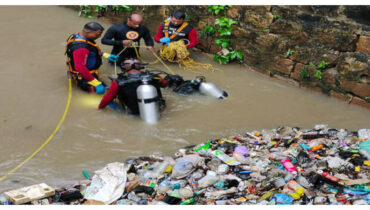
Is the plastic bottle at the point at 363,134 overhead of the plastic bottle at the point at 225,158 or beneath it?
overhead

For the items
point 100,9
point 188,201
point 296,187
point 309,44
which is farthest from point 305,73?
point 100,9

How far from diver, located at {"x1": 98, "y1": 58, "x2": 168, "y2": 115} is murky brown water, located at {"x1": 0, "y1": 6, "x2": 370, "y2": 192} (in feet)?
0.57

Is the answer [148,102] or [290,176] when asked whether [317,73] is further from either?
[290,176]

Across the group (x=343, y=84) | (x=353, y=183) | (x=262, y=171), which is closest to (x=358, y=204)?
(x=353, y=183)

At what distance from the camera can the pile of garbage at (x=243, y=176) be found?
3738mm

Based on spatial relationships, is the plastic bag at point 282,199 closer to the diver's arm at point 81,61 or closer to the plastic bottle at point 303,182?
the plastic bottle at point 303,182

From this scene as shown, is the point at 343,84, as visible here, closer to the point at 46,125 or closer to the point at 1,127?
the point at 46,125

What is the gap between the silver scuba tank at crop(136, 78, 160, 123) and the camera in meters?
5.15

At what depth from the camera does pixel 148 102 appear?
5230mm

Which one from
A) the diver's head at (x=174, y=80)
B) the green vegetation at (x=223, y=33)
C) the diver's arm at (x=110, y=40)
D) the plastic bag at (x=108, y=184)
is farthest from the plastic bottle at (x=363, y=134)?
the diver's arm at (x=110, y=40)

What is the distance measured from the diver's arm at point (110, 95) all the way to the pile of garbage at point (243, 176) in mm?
1062

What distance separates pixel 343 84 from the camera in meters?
6.20

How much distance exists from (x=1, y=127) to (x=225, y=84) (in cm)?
331

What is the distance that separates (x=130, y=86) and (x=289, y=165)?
2.17 meters
